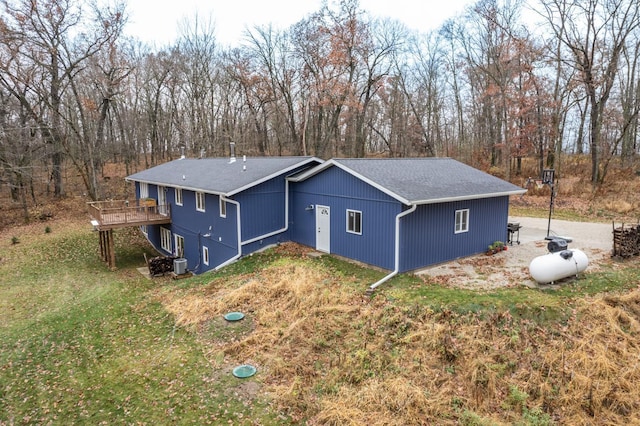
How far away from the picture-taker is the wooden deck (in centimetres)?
1717

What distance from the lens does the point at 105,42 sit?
24.6 meters

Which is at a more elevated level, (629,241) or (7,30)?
(7,30)

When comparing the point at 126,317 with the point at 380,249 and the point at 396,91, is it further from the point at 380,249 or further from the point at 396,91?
the point at 396,91

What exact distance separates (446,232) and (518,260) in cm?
264

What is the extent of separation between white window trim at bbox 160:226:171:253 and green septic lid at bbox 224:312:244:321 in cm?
1168

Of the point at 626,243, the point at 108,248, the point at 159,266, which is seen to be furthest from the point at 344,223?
the point at 108,248

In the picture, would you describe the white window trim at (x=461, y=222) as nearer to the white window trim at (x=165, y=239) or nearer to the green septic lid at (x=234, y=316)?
the green septic lid at (x=234, y=316)

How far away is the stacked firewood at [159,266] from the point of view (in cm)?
1641

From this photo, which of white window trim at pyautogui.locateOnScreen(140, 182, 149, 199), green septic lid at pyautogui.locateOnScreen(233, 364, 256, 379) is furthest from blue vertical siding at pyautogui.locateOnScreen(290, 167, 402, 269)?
white window trim at pyautogui.locateOnScreen(140, 182, 149, 199)

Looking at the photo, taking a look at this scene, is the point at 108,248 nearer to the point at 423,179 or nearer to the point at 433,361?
the point at 423,179

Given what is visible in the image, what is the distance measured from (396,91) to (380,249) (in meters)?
27.1

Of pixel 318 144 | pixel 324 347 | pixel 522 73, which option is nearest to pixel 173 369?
pixel 324 347

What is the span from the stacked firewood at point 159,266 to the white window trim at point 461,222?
11950mm

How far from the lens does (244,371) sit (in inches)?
301
